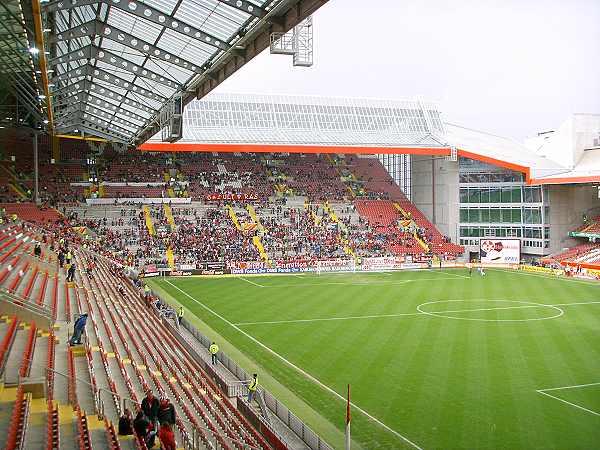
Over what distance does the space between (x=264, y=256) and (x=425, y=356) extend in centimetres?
3460

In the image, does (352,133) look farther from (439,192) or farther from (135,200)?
(135,200)

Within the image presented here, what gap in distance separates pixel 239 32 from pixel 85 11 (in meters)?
4.94

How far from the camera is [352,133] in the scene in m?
70.9

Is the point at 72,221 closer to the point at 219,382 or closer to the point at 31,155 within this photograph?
the point at 31,155

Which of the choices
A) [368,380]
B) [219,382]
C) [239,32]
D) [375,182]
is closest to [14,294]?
[219,382]

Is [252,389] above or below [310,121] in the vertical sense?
below

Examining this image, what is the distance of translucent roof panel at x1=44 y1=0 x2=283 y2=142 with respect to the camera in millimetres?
17000

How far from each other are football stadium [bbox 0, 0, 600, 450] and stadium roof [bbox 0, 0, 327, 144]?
10 cm

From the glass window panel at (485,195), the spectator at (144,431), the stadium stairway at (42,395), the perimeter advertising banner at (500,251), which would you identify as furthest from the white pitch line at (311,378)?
the glass window panel at (485,195)

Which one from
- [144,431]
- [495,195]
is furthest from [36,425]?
[495,195]

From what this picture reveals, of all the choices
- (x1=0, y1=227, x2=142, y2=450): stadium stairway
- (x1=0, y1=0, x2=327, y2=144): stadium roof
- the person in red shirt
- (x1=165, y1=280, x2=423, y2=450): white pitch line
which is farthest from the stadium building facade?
the person in red shirt

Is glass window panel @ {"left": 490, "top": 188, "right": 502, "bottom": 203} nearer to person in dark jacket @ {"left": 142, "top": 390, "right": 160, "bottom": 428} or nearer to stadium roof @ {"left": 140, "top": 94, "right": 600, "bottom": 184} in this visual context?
stadium roof @ {"left": 140, "top": 94, "right": 600, "bottom": 184}

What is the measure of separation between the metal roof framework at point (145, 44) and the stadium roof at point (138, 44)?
3 centimetres

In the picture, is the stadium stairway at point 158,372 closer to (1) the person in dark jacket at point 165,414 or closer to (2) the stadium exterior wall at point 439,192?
(1) the person in dark jacket at point 165,414
